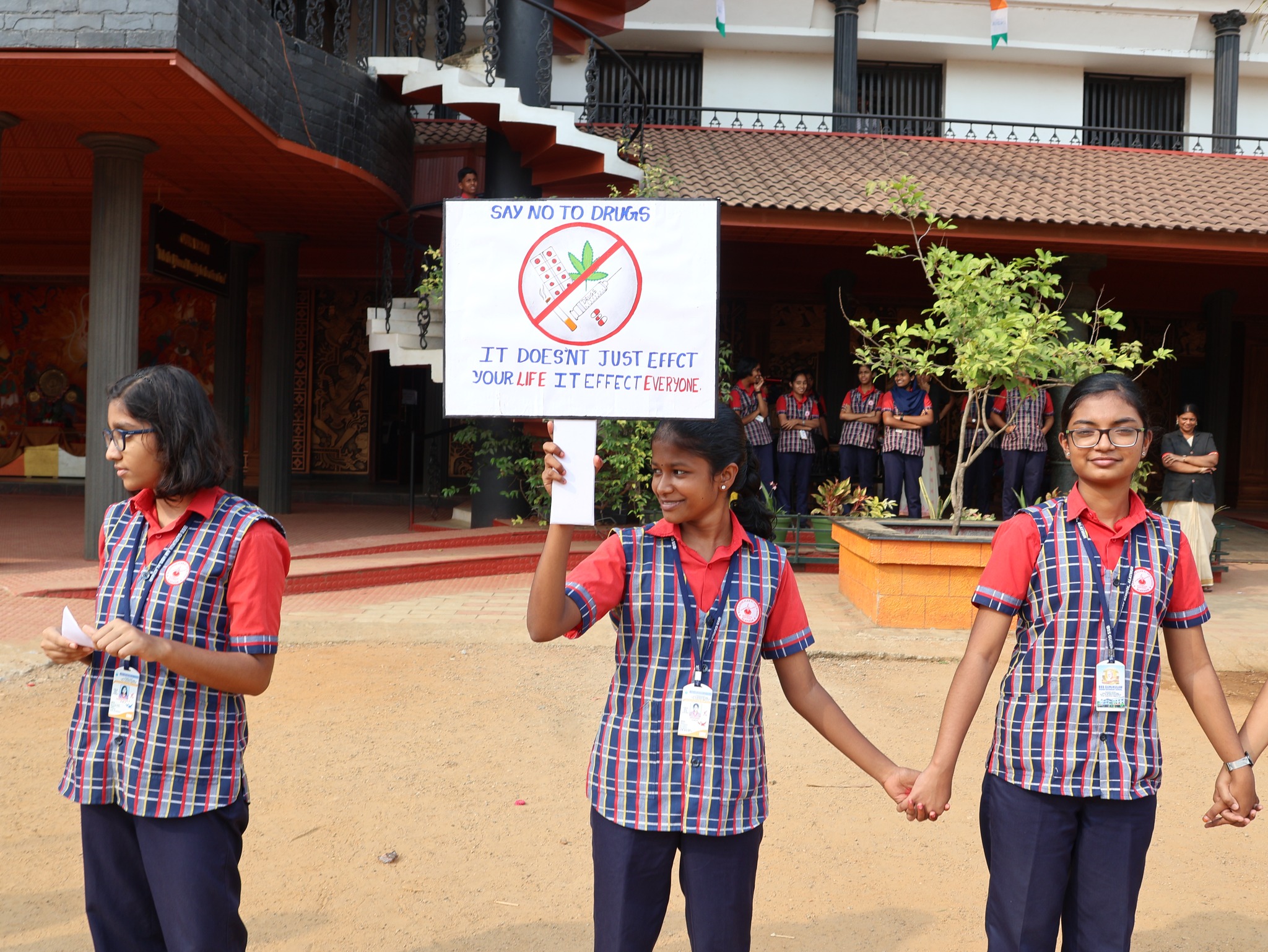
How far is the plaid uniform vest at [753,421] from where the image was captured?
10.1 metres

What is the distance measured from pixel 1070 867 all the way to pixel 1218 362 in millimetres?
13774

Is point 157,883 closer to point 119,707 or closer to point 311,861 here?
point 119,707

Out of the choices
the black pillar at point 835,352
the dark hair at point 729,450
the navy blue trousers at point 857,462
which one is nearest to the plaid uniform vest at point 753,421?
the navy blue trousers at point 857,462

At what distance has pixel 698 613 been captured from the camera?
7.30ft

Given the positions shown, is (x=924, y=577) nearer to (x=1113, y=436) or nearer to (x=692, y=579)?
(x=1113, y=436)

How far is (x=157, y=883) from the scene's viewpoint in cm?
214

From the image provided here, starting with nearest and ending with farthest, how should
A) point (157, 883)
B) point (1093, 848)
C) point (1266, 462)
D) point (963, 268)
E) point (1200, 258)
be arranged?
point (157, 883), point (1093, 848), point (963, 268), point (1200, 258), point (1266, 462)

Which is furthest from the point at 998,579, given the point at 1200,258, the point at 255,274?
the point at 255,274

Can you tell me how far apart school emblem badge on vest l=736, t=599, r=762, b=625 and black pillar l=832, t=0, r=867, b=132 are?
13104 mm

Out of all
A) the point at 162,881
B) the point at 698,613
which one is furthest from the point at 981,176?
the point at 162,881

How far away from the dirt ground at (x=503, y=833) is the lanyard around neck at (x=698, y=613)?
54.1 inches

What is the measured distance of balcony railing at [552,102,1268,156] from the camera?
13961 millimetres

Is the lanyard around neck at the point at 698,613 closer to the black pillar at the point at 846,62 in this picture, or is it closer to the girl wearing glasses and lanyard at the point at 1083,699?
the girl wearing glasses and lanyard at the point at 1083,699

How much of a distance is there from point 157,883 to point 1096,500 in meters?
2.03
